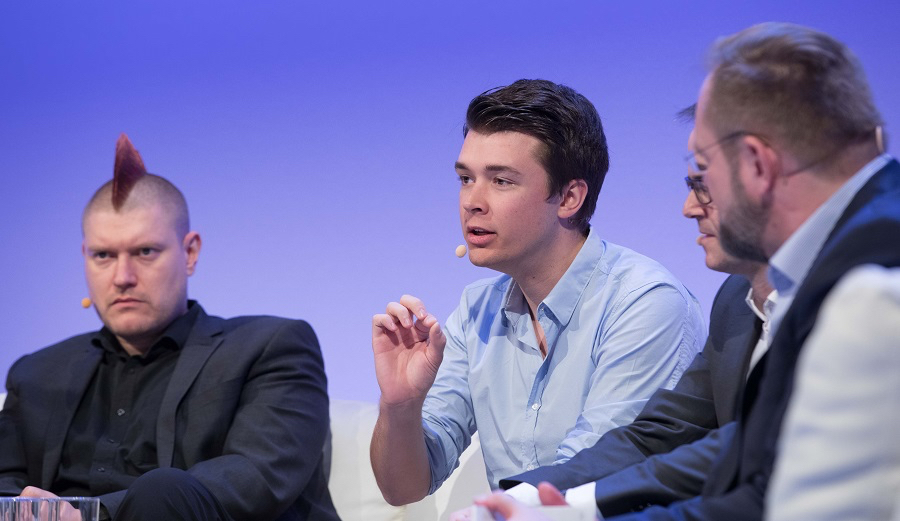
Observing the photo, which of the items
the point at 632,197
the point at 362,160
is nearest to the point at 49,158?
the point at 362,160

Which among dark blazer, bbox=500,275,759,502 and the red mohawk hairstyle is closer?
dark blazer, bbox=500,275,759,502

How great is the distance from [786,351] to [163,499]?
166 centimetres

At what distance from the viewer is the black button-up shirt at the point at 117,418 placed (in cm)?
293

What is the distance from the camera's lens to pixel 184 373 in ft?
9.80

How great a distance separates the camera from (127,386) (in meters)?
3.11

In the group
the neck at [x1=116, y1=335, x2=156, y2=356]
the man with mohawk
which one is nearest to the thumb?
the man with mohawk

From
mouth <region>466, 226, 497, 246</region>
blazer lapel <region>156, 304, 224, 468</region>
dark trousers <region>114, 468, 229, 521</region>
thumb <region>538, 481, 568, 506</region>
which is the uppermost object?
mouth <region>466, 226, 497, 246</region>

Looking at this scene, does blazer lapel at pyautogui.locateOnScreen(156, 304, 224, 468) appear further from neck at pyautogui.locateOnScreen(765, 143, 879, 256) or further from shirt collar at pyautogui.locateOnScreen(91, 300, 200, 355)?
neck at pyautogui.locateOnScreen(765, 143, 879, 256)

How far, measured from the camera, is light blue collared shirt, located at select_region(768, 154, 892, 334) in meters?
1.26

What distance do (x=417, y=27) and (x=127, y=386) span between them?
5.16 feet

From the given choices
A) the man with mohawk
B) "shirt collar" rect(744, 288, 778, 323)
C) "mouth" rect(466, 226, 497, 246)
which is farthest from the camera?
the man with mohawk

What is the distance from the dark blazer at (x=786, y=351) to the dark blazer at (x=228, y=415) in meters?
1.59

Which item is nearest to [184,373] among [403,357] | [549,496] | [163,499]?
[163,499]

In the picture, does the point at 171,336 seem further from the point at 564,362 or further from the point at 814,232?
the point at 814,232
